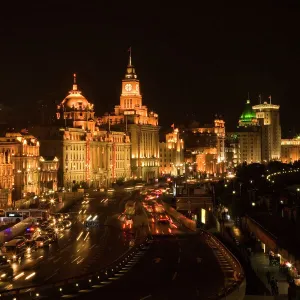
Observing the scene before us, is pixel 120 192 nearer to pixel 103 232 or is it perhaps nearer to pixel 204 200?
pixel 204 200

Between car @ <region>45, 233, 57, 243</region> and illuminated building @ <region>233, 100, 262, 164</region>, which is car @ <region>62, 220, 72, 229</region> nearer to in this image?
car @ <region>45, 233, 57, 243</region>

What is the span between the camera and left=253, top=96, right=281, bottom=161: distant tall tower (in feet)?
582

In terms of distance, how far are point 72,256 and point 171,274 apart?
888cm

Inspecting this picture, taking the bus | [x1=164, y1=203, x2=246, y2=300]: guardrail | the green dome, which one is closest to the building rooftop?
the green dome

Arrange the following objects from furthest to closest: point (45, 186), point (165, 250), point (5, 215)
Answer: point (45, 186) → point (5, 215) → point (165, 250)

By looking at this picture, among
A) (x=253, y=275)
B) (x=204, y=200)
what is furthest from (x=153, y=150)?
(x=253, y=275)

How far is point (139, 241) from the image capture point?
159ft

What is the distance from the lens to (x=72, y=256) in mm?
41625

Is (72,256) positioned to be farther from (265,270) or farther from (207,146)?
(207,146)

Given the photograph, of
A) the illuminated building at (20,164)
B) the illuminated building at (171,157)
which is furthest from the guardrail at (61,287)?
the illuminated building at (171,157)

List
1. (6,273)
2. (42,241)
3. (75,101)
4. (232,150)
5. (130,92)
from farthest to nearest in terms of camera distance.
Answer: (232,150) < (130,92) < (75,101) < (42,241) < (6,273)

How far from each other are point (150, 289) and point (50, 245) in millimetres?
17840

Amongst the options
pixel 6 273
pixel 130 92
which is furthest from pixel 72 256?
pixel 130 92

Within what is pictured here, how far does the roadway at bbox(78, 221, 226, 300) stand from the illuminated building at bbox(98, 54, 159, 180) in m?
72.7
